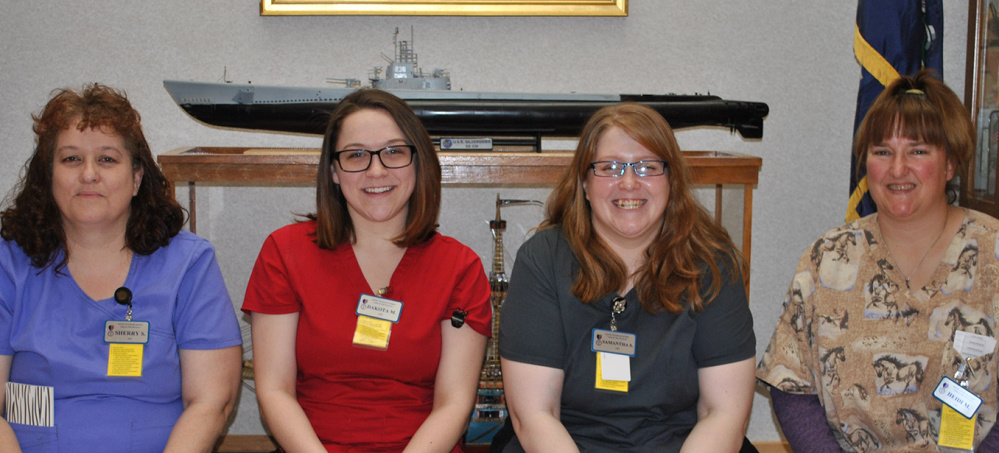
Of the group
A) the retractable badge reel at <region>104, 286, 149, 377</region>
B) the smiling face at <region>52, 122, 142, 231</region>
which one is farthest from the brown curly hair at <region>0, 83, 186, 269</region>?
the retractable badge reel at <region>104, 286, 149, 377</region>

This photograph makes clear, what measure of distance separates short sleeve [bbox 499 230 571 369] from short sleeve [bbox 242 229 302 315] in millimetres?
479

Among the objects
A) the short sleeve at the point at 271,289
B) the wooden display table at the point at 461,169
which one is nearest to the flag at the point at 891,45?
the wooden display table at the point at 461,169

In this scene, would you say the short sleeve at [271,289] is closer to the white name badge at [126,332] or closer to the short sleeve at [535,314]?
the white name badge at [126,332]

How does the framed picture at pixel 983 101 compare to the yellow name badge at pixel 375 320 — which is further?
the framed picture at pixel 983 101

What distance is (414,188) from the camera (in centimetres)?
177

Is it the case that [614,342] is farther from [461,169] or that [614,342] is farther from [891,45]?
[891,45]

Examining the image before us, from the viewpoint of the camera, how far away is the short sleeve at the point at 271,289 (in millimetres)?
1666

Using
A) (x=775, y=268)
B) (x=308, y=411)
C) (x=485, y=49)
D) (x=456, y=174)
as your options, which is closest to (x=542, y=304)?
(x=308, y=411)

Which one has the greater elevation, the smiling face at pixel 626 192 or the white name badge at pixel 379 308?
the smiling face at pixel 626 192

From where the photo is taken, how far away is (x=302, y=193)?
2.42 metres

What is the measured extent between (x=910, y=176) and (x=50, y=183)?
1871 millimetres

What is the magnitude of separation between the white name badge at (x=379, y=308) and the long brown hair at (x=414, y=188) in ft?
0.46

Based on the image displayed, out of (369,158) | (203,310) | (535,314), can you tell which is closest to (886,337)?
(535,314)

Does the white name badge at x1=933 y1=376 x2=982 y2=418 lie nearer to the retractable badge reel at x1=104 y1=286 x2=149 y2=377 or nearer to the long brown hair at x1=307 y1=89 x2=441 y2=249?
the long brown hair at x1=307 y1=89 x2=441 y2=249
